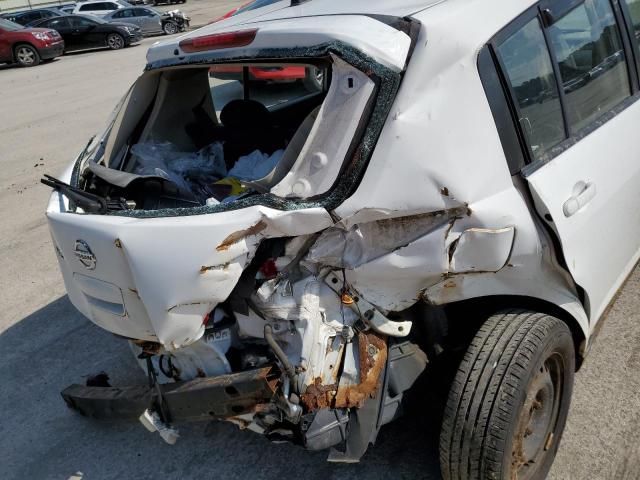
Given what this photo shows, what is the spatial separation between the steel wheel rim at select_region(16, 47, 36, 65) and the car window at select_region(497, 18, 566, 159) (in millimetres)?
18659

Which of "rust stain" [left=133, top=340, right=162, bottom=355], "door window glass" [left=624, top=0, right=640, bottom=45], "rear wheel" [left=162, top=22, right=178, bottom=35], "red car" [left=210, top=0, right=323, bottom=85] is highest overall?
"door window glass" [left=624, top=0, right=640, bottom=45]

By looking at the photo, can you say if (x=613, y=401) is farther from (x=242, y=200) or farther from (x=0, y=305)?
(x=0, y=305)

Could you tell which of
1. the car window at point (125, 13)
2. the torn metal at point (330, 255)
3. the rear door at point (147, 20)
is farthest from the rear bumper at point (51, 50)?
the torn metal at point (330, 255)

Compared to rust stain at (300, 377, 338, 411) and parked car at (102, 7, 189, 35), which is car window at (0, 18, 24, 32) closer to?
parked car at (102, 7, 189, 35)

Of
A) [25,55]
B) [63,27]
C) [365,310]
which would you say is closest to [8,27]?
[25,55]

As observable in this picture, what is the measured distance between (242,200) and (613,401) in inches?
80.5

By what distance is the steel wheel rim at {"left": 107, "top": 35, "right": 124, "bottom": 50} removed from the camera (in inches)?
793

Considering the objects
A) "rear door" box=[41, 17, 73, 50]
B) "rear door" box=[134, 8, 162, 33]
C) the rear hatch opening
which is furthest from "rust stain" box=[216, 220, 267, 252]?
"rear door" box=[134, 8, 162, 33]

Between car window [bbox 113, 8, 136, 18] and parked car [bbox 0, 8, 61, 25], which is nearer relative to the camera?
parked car [bbox 0, 8, 61, 25]

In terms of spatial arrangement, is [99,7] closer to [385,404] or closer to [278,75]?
[278,75]

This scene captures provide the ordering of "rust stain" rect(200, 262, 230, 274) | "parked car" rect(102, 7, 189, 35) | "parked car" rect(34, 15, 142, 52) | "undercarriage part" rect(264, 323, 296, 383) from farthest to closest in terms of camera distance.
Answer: "parked car" rect(102, 7, 189, 35) < "parked car" rect(34, 15, 142, 52) < "undercarriage part" rect(264, 323, 296, 383) < "rust stain" rect(200, 262, 230, 274)

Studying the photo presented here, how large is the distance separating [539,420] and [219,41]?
2028mm

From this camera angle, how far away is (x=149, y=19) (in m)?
23.0

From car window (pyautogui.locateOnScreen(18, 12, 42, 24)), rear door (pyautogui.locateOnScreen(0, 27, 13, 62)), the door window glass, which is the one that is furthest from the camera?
car window (pyautogui.locateOnScreen(18, 12, 42, 24))
